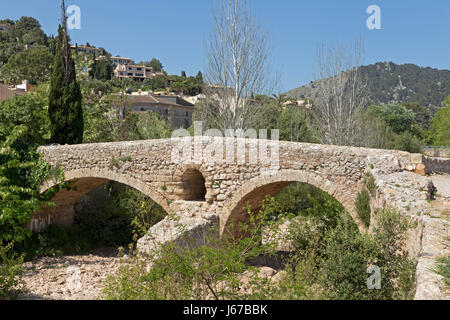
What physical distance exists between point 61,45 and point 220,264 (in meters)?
15.7

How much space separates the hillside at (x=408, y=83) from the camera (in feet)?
360

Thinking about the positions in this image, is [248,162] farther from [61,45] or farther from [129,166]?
[61,45]

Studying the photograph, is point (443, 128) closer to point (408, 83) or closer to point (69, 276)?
point (69, 276)

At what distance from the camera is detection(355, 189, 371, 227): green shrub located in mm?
10258

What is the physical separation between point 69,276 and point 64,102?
25.6ft

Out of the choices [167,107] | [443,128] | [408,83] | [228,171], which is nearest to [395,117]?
[443,128]

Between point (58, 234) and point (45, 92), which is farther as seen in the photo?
point (45, 92)

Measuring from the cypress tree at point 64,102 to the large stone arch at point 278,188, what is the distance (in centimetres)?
908

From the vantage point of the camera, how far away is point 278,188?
43.1 feet

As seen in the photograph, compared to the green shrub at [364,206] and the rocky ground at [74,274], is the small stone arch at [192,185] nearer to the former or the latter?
the rocky ground at [74,274]

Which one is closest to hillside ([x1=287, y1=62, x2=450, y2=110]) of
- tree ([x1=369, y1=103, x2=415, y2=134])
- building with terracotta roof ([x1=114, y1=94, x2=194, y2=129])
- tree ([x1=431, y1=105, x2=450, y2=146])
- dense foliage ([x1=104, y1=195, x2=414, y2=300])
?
building with terracotta roof ([x1=114, y1=94, x2=194, y2=129])

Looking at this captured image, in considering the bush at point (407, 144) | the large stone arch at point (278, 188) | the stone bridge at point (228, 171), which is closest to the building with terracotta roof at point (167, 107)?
the bush at point (407, 144)

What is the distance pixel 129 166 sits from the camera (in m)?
14.3
